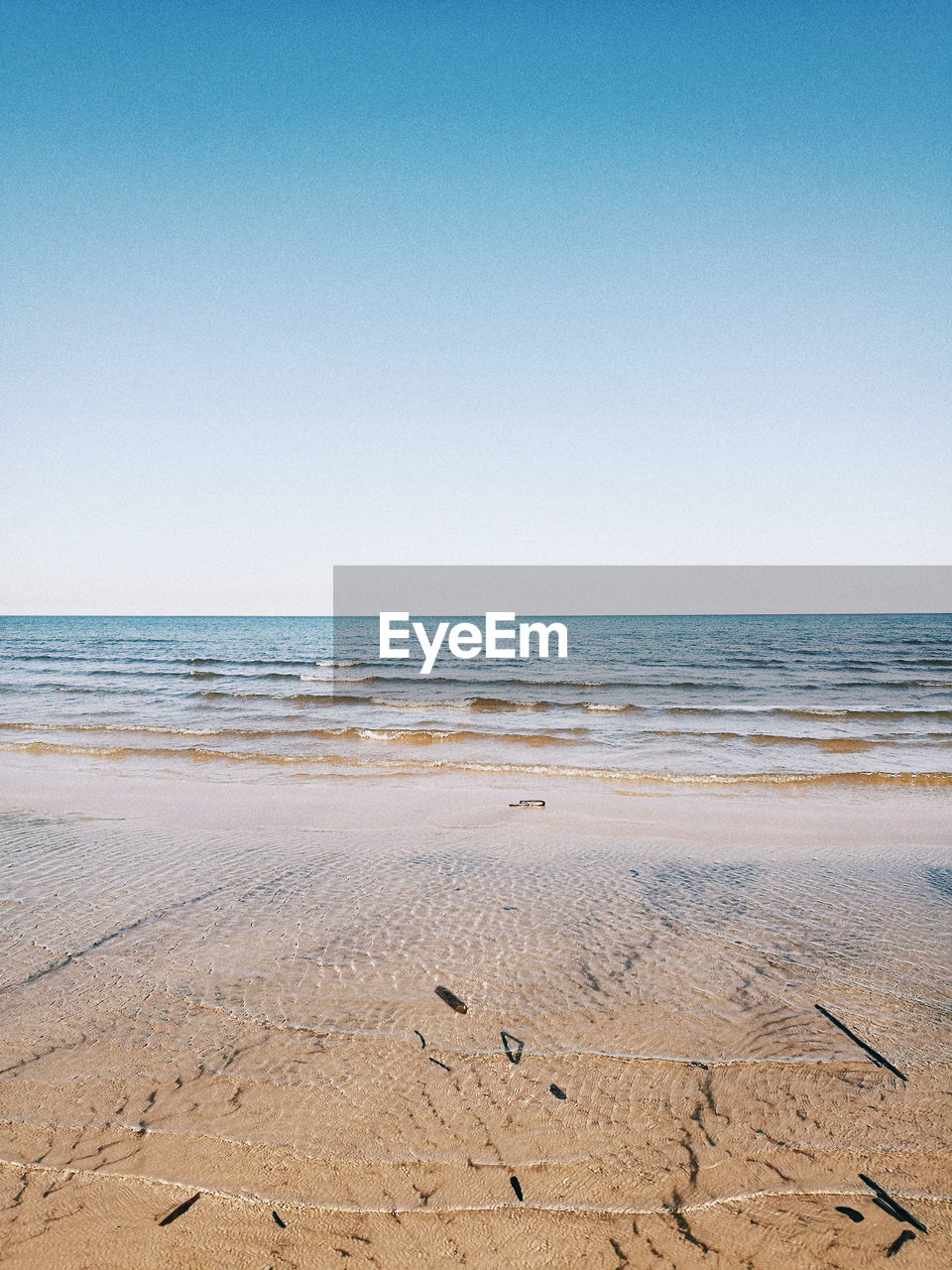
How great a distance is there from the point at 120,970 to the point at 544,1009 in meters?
2.78

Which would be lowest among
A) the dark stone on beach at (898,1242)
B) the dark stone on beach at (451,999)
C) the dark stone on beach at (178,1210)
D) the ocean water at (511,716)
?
the ocean water at (511,716)

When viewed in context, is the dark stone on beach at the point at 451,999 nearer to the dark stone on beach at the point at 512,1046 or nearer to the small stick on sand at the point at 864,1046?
the dark stone on beach at the point at 512,1046

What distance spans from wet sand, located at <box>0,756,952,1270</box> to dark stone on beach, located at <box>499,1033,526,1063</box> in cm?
1

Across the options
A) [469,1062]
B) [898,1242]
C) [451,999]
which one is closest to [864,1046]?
[898,1242]

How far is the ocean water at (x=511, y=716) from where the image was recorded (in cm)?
1452

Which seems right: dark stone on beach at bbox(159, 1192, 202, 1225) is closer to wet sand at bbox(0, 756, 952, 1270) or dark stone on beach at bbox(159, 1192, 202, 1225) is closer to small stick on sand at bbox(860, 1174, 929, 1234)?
wet sand at bbox(0, 756, 952, 1270)

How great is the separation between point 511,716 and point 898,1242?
62.8 feet

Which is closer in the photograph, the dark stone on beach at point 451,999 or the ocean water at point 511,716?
the dark stone on beach at point 451,999

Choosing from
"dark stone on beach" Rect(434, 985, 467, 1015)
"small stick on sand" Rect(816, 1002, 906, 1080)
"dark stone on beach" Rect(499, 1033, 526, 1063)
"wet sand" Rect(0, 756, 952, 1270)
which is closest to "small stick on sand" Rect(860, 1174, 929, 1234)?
"wet sand" Rect(0, 756, 952, 1270)

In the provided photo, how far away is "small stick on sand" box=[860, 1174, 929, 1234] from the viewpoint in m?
2.59

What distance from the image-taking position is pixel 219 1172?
9.24ft

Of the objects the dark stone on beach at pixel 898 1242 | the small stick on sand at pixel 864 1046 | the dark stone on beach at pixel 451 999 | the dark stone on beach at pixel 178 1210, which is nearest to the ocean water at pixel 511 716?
the small stick on sand at pixel 864 1046

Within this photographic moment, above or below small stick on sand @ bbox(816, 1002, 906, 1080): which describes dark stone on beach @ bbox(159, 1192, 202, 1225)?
above

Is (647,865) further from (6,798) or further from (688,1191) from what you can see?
(6,798)
